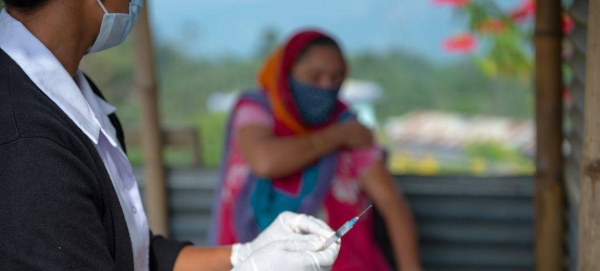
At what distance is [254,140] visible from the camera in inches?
106

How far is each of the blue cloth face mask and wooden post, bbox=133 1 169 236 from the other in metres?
1.66

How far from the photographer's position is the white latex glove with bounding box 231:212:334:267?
1.59 metres

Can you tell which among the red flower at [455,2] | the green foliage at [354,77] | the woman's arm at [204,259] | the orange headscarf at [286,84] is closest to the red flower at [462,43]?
the green foliage at [354,77]

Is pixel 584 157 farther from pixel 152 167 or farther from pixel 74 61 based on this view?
pixel 152 167

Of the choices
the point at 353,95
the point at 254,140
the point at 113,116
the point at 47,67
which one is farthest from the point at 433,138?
the point at 47,67

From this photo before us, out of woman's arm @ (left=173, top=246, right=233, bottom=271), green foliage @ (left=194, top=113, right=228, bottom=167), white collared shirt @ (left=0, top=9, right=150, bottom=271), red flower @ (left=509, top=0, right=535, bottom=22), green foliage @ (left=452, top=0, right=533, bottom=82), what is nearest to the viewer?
white collared shirt @ (left=0, top=9, right=150, bottom=271)

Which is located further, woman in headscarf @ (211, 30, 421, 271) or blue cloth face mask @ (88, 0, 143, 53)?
woman in headscarf @ (211, 30, 421, 271)

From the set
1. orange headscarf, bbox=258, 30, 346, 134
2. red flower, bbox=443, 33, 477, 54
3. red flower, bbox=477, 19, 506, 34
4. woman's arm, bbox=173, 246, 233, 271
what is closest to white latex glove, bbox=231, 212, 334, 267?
woman's arm, bbox=173, 246, 233, 271

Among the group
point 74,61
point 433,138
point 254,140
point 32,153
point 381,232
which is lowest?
point 433,138

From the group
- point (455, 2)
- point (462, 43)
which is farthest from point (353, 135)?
point (462, 43)

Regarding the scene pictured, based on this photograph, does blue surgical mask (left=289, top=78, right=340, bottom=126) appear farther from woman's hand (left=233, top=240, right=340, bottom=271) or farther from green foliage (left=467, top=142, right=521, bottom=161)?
green foliage (left=467, top=142, right=521, bottom=161)

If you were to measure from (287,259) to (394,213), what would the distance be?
4.80 ft

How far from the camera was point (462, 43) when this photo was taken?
486 centimetres

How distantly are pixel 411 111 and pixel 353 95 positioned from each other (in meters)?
0.53
